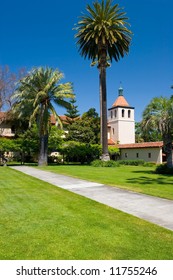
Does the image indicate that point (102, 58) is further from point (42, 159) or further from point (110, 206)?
point (110, 206)

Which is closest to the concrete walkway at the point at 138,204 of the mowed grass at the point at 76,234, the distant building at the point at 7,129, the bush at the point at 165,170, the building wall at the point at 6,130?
the mowed grass at the point at 76,234

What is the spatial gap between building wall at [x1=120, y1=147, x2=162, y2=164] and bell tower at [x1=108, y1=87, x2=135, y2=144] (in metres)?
11.2

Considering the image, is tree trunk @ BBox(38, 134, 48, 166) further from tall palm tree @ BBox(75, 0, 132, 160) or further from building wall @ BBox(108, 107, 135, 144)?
building wall @ BBox(108, 107, 135, 144)

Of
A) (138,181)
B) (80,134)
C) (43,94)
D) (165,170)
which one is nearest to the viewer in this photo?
(138,181)

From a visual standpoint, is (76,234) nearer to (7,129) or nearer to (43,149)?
(43,149)

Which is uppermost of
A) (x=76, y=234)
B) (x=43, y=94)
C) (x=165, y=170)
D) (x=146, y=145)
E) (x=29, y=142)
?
(x=43, y=94)

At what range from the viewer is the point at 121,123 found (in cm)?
6769

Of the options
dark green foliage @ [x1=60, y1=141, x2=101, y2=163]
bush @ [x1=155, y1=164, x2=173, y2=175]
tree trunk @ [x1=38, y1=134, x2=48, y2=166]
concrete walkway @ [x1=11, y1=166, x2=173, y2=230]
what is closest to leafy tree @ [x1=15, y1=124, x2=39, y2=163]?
dark green foliage @ [x1=60, y1=141, x2=101, y2=163]

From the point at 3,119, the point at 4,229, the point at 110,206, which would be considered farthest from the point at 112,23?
the point at 4,229

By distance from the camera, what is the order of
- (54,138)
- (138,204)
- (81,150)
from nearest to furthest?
(138,204) → (54,138) → (81,150)

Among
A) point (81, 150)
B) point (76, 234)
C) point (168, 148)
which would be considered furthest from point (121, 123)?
point (76, 234)

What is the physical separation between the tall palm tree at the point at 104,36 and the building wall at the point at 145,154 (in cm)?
1336

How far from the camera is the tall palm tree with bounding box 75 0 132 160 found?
34750mm

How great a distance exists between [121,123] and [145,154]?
762 inches
